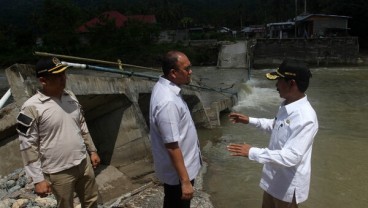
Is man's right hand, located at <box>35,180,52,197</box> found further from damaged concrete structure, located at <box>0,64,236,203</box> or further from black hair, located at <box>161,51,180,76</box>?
damaged concrete structure, located at <box>0,64,236,203</box>

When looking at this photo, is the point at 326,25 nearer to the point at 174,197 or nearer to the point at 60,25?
the point at 60,25

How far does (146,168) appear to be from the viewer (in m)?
7.32

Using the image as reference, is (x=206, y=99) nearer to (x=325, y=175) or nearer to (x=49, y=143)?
(x=325, y=175)

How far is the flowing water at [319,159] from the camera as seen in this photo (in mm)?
7145

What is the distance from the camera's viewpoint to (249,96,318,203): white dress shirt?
2.94 meters

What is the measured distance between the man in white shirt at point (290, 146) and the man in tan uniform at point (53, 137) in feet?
5.21

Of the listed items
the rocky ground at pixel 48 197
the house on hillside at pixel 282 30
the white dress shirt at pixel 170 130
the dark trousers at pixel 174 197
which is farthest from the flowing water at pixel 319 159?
the house on hillside at pixel 282 30

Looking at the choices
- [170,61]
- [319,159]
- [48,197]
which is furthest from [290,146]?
[319,159]

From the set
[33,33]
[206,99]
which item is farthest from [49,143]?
[33,33]

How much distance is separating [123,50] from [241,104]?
3455 centimetres

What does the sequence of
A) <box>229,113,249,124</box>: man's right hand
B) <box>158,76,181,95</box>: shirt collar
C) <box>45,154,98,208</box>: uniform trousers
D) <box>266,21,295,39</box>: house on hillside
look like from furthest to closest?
<box>266,21,295,39</box>: house on hillside, <box>229,113,249,124</box>: man's right hand, <box>45,154,98,208</box>: uniform trousers, <box>158,76,181,95</box>: shirt collar

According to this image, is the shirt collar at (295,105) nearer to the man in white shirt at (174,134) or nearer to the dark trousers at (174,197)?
the man in white shirt at (174,134)

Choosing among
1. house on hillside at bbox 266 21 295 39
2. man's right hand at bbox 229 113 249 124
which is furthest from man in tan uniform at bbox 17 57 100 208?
house on hillside at bbox 266 21 295 39

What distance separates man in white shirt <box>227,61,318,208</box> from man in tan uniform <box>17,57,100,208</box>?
62.5 inches
